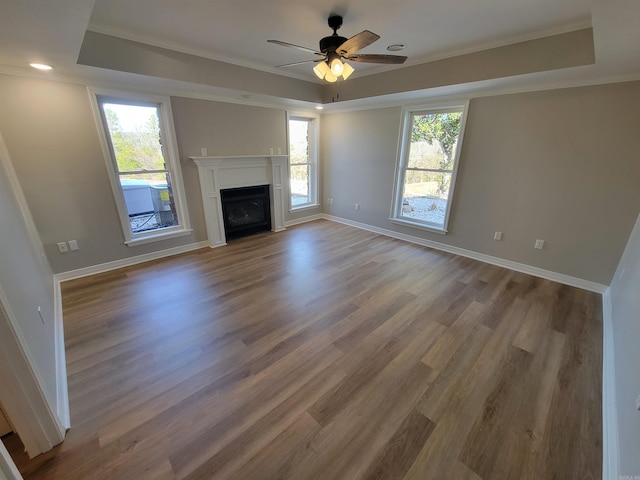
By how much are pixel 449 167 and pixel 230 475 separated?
422 cm

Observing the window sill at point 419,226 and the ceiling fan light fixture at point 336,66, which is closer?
the ceiling fan light fixture at point 336,66

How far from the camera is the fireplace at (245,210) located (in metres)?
4.43

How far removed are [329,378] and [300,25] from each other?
3.10 metres

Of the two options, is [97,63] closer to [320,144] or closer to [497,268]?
[320,144]

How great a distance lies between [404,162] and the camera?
441 cm

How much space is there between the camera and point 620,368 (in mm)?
1659

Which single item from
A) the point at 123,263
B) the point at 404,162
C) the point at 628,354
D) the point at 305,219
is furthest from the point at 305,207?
the point at 628,354

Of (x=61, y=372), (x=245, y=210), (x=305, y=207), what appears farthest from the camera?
(x=305, y=207)

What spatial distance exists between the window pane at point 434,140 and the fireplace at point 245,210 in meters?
2.70

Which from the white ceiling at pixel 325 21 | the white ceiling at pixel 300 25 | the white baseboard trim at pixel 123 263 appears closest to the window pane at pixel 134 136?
the white ceiling at pixel 300 25

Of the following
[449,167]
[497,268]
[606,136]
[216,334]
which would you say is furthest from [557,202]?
[216,334]

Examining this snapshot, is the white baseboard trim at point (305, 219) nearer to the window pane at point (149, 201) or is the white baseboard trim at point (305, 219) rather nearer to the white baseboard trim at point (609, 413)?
the window pane at point (149, 201)

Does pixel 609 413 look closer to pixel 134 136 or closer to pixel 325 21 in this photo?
pixel 325 21

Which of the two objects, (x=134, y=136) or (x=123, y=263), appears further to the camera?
(x=123, y=263)
